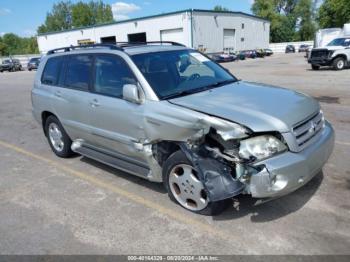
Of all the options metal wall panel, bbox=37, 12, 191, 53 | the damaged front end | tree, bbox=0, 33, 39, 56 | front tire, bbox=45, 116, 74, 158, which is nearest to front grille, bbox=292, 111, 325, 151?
the damaged front end

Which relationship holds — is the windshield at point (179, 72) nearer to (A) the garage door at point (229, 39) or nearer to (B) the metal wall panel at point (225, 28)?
(B) the metal wall panel at point (225, 28)

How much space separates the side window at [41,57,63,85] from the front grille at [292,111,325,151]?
3.98m

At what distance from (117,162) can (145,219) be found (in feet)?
3.45

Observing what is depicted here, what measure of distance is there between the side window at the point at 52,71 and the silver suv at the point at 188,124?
0.28 ft

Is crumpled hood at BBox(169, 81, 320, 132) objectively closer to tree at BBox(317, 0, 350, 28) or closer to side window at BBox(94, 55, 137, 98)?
side window at BBox(94, 55, 137, 98)

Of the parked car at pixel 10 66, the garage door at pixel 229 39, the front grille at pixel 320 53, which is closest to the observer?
the front grille at pixel 320 53

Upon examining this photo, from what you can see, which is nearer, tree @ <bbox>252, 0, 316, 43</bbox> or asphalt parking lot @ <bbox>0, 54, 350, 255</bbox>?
asphalt parking lot @ <bbox>0, 54, 350, 255</bbox>

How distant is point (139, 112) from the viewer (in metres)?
4.08

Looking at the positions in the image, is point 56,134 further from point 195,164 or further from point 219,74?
point 195,164

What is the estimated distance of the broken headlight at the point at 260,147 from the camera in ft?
11.0

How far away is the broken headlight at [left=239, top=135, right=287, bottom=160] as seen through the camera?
335cm

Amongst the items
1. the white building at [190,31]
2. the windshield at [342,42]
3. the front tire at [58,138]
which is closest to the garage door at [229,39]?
the white building at [190,31]

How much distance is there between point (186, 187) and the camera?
12.6ft

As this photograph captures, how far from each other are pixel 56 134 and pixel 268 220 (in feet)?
13.2
